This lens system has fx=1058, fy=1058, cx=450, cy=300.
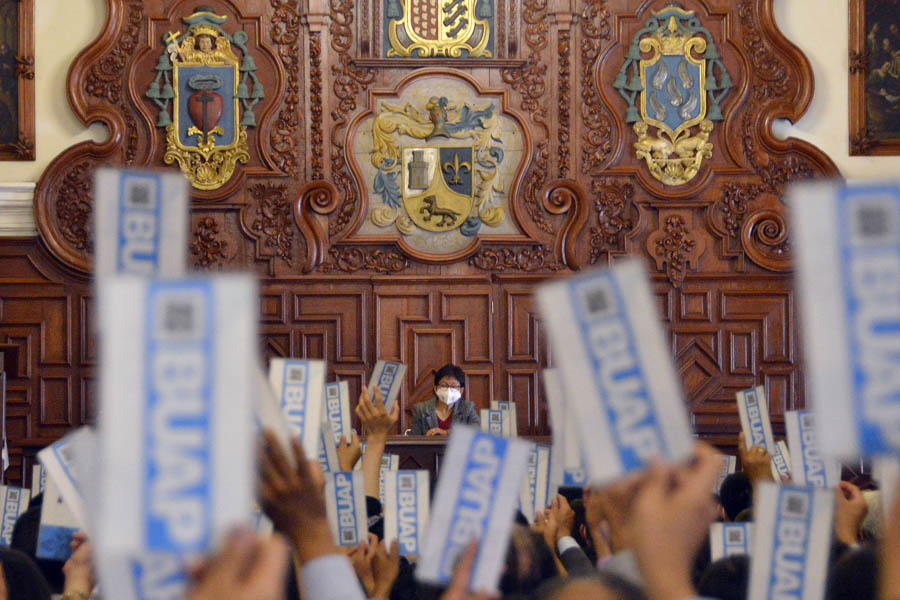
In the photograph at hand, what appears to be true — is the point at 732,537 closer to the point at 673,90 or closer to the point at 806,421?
the point at 806,421

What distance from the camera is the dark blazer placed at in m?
7.74

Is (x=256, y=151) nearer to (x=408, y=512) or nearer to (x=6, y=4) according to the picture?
(x=6, y=4)

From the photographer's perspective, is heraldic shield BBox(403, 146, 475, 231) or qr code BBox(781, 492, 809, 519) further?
heraldic shield BBox(403, 146, 475, 231)

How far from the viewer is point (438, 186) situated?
28.9 ft

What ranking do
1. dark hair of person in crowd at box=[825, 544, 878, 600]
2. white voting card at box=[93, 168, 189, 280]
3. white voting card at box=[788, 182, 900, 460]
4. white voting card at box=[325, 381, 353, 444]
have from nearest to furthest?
white voting card at box=[788, 182, 900, 460] < white voting card at box=[93, 168, 189, 280] < dark hair of person in crowd at box=[825, 544, 878, 600] < white voting card at box=[325, 381, 353, 444]

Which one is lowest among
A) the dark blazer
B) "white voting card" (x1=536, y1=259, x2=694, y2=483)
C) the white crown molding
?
the dark blazer

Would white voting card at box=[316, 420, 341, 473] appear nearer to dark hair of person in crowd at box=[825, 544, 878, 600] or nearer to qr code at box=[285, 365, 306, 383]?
qr code at box=[285, 365, 306, 383]

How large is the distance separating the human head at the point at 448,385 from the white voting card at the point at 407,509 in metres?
4.64

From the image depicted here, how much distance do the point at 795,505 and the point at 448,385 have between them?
581 centimetres

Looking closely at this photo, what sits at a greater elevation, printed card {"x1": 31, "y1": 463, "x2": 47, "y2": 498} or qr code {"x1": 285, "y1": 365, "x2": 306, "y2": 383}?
qr code {"x1": 285, "y1": 365, "x2": 306, "y2": 383}

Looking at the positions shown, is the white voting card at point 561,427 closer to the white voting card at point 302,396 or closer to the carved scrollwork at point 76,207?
the white voting card at point 302,396

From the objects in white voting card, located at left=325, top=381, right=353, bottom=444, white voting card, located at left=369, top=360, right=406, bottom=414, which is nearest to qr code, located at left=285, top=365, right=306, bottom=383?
white voting card, located at left=325, top=381, right=353, bottom=444

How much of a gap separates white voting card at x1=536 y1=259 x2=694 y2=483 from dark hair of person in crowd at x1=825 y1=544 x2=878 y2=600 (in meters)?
0.70

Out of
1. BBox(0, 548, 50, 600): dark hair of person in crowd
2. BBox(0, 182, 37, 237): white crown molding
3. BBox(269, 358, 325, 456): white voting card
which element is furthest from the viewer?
BBox(0, 182, 37, 237): white crown molding
